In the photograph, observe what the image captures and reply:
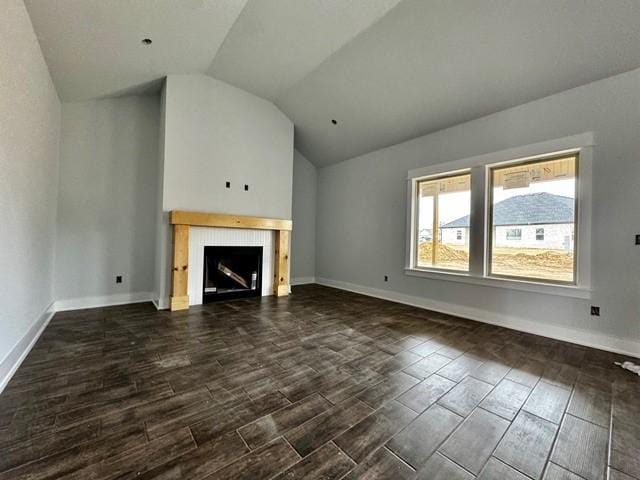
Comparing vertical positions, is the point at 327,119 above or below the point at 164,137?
above

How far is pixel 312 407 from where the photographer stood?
5.63 feet

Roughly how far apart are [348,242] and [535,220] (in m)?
3.24

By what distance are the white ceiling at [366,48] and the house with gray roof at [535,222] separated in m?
1.26

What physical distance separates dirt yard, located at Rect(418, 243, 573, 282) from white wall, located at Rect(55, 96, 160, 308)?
4914 mm

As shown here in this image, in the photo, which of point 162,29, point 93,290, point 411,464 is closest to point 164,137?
point 162,29

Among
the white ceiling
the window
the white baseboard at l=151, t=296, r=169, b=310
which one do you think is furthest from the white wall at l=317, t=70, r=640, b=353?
the white baseboard at l=151, t=296, r=169, b=310

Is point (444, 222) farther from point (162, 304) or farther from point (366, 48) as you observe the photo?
point (162, 304)

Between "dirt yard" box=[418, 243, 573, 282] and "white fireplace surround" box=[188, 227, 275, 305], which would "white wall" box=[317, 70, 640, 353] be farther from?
"white fireplace surround" box=[188, 227, 275, 305]

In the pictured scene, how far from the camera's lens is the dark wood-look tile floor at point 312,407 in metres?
1.28

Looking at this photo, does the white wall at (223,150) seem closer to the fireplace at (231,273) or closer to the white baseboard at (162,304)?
the fireplace at (231,273)

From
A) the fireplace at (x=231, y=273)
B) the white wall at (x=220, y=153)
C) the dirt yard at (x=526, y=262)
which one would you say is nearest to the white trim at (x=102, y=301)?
the white wall at (x=220, y=153)

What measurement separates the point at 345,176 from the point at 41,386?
211 inches

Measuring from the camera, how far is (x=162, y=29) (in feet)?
9.61

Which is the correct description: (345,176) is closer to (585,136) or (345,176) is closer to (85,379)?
(585,136)
